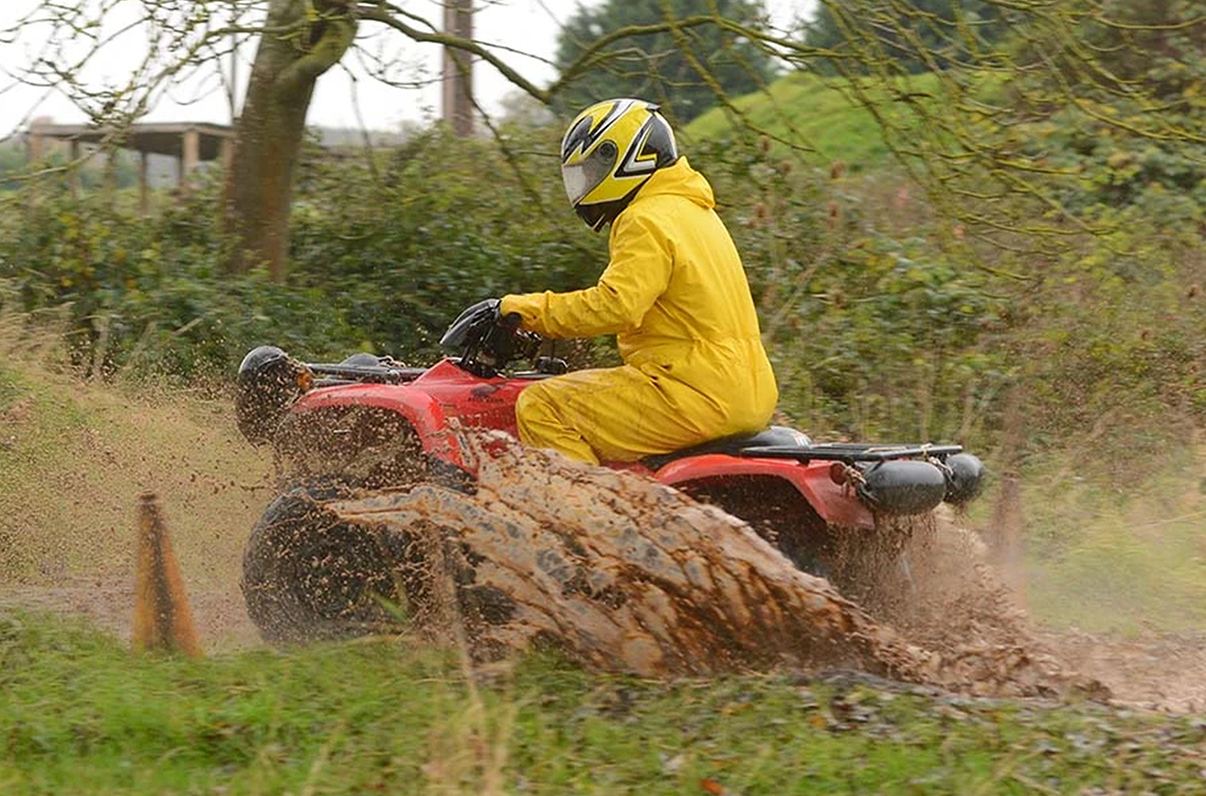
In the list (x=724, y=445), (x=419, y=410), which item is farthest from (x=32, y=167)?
(x=724, y=445)

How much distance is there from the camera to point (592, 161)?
658 centimetres

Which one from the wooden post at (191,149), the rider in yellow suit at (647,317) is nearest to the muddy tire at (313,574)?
the rider in yellow suit at (647,317)

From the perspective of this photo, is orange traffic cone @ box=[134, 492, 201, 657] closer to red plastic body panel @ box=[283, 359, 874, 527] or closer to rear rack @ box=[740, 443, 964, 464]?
red plastic body panel @ box=[283, 359, 874, 527]

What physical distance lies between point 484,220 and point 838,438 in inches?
154

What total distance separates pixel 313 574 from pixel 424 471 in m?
0.61

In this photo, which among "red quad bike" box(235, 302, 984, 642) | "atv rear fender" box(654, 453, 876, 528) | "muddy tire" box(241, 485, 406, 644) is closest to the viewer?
"atv rear fender" box(654, 453, 876, 528)

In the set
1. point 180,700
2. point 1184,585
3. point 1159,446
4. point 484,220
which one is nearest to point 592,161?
point 180,700

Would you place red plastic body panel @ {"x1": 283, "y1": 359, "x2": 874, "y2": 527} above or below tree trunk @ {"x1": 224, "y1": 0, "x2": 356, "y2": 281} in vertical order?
below

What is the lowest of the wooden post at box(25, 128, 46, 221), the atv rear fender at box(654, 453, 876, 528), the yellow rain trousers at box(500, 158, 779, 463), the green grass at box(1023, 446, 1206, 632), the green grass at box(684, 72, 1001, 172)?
the green grass at box(1023, 446, 1206, 632)

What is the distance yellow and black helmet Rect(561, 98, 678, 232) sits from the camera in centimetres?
655

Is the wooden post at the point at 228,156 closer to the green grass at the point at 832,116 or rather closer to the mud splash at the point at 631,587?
the green grass at the point at 832,116

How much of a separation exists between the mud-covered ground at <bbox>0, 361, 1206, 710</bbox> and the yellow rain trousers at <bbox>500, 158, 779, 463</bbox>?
318mm

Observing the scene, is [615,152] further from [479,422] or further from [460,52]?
[460,52]

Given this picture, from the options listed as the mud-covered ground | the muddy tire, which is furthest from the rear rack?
the muddy tire
